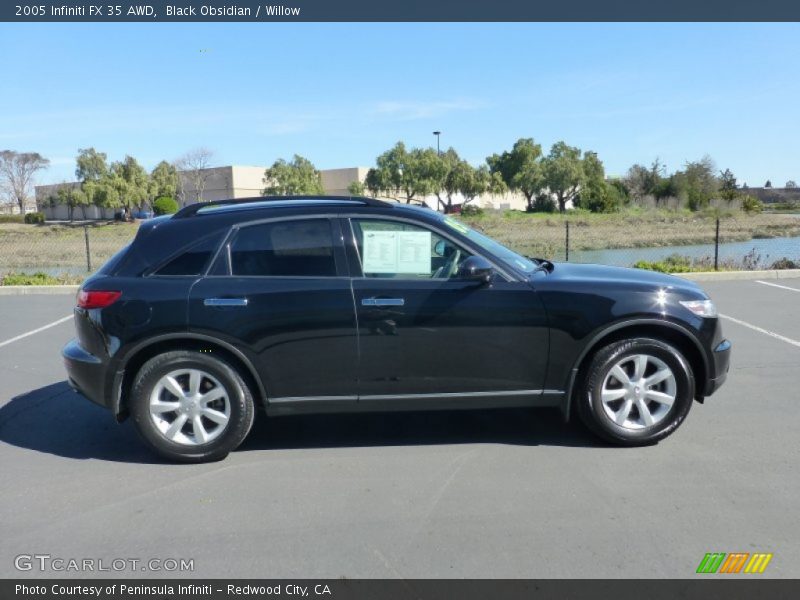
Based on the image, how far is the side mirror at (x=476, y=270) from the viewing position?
4.35 meters

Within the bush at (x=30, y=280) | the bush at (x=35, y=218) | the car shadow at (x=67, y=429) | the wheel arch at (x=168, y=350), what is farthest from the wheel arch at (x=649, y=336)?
the bush at (x=35, y=218)

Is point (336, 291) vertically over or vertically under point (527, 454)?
over

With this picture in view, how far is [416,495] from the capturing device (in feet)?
12.9

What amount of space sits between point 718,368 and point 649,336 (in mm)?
542

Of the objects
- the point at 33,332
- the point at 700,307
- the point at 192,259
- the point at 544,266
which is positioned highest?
the point at 192,259

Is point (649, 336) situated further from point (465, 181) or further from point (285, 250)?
point (465, 181)

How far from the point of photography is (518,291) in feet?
14.7

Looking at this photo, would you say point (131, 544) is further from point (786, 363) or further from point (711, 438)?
point (786, 363)

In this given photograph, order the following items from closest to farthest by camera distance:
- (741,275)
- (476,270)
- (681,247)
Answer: (476,270) < (741,275) < (681,247)

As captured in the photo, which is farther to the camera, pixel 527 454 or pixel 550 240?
pixel 550 240

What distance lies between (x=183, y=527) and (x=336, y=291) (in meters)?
1.70

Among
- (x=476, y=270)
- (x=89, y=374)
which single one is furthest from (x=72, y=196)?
(x=476, y=270)

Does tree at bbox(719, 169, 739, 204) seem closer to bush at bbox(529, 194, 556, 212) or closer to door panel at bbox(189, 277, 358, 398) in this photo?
bush at bbox(529, 194, 556, 212)

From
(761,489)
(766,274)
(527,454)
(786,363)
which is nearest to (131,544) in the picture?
(527,454)
